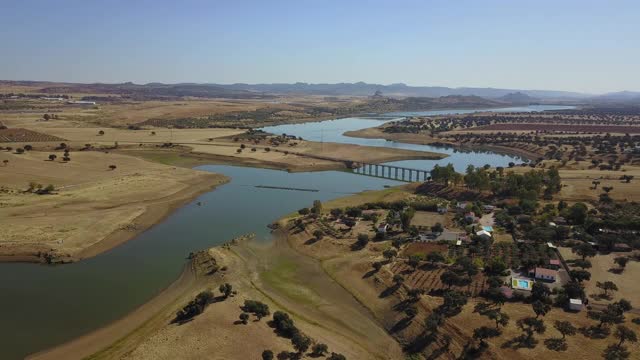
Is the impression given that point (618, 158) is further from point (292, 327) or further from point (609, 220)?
point (292, 327)

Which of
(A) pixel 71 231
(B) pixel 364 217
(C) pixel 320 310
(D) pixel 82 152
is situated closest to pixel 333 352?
(C) pixel 320 310

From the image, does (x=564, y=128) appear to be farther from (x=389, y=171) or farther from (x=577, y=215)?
(x=577, y=215)

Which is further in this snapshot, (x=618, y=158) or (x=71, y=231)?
(x=618, y=158)

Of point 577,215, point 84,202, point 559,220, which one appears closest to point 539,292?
point 577,215

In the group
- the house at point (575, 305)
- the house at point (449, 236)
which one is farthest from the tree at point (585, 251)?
the house at point (449, 236)

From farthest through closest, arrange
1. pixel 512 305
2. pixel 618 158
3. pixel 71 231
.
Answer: pixel 618 158
pixel 71 231
pixel 512 305

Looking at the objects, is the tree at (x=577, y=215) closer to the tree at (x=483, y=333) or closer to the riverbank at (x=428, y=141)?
the tree at (x=483, y=333)
